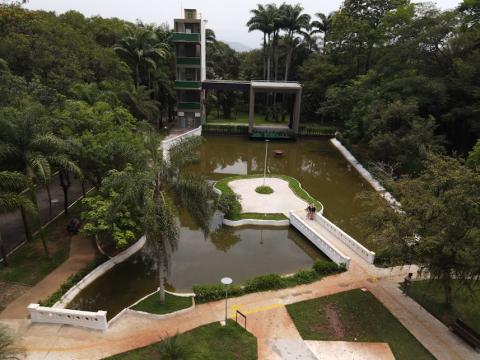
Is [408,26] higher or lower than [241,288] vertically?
higher

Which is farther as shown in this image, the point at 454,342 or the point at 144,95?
the point at 144,95

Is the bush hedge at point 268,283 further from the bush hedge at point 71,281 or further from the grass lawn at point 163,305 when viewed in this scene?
the bush hedge at point 71,281

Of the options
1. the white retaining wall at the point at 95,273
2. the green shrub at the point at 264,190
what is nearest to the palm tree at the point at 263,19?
the green shrub at the point at 264,190

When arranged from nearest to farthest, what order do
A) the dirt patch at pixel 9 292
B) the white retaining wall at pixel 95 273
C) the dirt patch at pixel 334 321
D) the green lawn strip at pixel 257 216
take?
the dirt patch at pixel 334 321, the dirt patch at pixel 9 292, the white retaining wall at pixel 95 273, the green lawn strip at pixel 257 216

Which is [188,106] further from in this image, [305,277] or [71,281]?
[305,277]

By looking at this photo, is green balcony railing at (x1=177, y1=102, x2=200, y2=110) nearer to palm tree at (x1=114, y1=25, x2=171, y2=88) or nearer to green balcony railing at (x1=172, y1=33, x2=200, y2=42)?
palm tree at (x1=114, y1=25, x2=171, y2=88)

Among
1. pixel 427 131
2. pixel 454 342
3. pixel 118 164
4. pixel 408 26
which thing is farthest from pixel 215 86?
pixel 454 342

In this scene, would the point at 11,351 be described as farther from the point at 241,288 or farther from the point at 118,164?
the point at 118,164

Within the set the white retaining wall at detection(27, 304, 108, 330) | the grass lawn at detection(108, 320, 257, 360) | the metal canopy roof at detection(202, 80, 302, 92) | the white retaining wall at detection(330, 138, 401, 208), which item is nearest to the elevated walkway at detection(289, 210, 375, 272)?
the white retaining wall at detection(330, 138, 401, 208)
